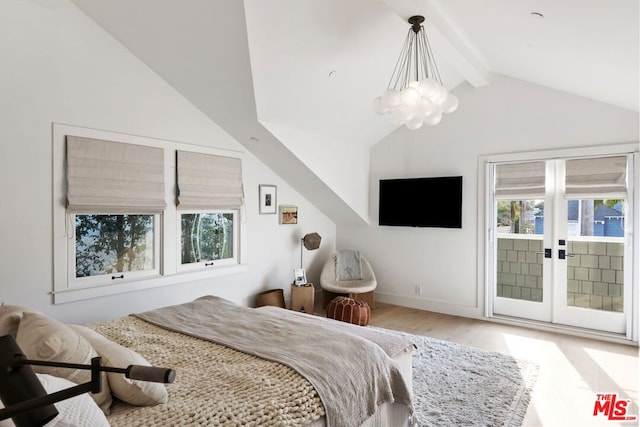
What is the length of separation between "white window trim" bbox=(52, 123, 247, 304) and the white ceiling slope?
2.25 feet

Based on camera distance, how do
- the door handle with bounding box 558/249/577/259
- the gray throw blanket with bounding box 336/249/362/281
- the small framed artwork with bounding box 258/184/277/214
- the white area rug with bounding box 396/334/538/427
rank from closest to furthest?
the white area rug with bounding box 396/334/538/427, the door handle with bounding box 558/249/577/259, the small framed artwork with bounding box 258/184/277/214, the gray throw blanket with bounding box 336/249/362/281

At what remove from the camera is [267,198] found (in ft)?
16.3

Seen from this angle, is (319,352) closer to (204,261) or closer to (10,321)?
(10,321)

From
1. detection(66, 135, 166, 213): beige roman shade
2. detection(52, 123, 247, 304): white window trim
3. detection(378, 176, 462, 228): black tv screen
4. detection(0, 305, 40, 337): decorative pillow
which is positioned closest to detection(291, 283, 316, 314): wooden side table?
detection(52, 123, 247, 304): white window trim

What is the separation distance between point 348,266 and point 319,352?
12.2 feet

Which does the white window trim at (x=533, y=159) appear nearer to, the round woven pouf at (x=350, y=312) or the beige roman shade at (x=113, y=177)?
the round woven pouf at (x=350, y=312)

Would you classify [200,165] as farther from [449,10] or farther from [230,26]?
[449,10]

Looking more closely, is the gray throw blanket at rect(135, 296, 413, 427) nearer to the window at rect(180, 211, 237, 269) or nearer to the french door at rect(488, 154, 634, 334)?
the window at rect(180, 211, 237, 269)

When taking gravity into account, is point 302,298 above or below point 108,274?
below

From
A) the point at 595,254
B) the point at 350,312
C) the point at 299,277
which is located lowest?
the point at 350,312

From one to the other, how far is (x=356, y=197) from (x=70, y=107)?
3.60m

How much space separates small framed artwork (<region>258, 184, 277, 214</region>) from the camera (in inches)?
192

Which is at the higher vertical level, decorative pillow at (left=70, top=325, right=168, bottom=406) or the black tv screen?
the black tv screen

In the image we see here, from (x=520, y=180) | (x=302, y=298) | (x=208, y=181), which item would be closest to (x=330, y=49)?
(x=208, y=181)
